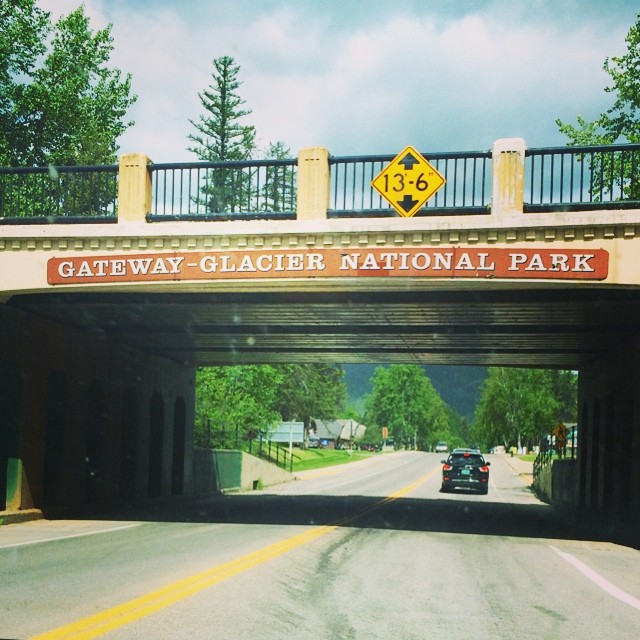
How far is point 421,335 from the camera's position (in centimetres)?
2503

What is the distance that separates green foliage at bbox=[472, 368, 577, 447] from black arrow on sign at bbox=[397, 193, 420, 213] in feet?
261

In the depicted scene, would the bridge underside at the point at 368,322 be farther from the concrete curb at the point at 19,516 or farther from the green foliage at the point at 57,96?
the green foliage at the point at 57,96

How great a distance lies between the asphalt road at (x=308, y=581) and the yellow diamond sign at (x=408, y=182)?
6.10 m

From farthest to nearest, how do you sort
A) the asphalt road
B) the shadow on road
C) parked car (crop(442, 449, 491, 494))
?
parked car (crop(442, 449, 491, 494)), the shadow on road, the asphalt road

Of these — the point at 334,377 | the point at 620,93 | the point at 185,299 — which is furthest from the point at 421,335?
the point at 334,377

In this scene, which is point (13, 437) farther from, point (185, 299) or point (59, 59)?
point (59, 59)

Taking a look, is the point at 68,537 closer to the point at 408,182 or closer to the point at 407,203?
the point at 407,203

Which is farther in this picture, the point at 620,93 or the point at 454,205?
the point at 620,93

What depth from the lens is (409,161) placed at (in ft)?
54.2

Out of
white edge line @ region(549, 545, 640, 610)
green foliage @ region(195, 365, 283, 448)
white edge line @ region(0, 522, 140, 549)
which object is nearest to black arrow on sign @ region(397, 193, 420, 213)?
white edge line @ region(549, 545, 640, 610)

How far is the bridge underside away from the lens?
59.9 ft

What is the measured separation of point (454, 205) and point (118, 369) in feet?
42.4

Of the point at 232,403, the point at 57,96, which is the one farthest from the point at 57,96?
the point at 232,403

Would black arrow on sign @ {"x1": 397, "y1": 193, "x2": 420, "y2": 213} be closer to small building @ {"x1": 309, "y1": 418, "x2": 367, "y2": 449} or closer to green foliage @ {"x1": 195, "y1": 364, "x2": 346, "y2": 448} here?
green foliage @ {"x1": 195, "y1": 364, "x2": 346, "y2": 448}
